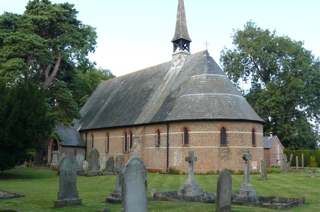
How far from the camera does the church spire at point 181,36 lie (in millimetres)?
35419

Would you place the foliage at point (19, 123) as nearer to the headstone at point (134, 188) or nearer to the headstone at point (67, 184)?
the headstone at point (67, 184)

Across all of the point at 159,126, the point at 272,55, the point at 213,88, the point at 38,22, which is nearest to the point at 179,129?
the point at 159,126

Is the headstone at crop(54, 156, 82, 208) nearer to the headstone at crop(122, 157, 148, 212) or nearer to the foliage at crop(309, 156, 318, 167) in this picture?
the headstone at crop(122, 157, 148, 212)

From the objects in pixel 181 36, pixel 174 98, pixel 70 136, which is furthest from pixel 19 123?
pixel 181 36

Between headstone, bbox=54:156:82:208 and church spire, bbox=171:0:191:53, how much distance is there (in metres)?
24.2

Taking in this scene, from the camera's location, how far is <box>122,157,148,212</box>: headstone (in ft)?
27.6

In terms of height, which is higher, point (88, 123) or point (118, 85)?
point (118, 85)

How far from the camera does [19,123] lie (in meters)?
21.7

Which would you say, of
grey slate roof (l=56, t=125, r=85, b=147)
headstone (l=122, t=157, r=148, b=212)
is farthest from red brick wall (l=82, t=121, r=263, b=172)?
headstone (l=122, t=157, r=148, b=212)

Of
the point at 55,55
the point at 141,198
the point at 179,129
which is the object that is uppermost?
the point at 55,55

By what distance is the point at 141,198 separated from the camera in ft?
27.9

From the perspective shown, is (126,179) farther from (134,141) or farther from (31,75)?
(31,75)

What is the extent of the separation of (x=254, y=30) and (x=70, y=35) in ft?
90.6

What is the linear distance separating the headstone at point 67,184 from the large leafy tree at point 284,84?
35.1 meters
